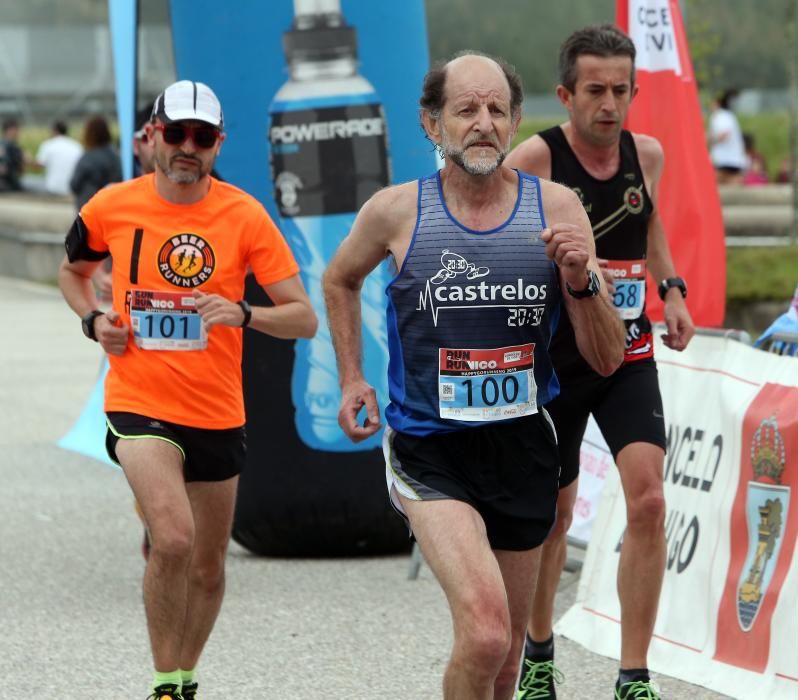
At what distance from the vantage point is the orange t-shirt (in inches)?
205

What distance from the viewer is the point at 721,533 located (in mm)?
5875

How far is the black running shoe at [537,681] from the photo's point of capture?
5.38 m

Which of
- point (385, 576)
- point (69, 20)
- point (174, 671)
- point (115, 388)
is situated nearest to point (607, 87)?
point (115, 388)

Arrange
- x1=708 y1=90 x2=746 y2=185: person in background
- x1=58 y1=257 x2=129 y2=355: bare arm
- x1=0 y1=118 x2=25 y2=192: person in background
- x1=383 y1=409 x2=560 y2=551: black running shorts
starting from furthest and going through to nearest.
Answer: x1=0 y1=118 x2=25 y2=192: person in background
x1=708 y1=90 x2=746 y2=185: person in background
x1=58 y1=257 x2=129 y2=355: bare arm
x1=383 y1=409 x2=560 y2=551: black running shorts

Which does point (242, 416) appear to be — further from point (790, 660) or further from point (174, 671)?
point (790, 660)

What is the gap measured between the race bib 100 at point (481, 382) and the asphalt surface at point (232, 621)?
5.40 ft

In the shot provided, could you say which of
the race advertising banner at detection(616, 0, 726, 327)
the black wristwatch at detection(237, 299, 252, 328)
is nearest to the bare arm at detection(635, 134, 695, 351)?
the black wristwatch at detection(237, 299, 252, 328)

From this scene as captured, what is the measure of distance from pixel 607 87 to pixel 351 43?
206cm

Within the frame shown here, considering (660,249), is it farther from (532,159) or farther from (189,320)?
(189,320)

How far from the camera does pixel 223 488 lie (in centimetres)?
529

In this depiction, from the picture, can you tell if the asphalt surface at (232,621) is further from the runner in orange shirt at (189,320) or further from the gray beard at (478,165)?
the gray beard at (478,165)

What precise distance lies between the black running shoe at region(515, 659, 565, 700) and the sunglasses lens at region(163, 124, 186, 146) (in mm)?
1900

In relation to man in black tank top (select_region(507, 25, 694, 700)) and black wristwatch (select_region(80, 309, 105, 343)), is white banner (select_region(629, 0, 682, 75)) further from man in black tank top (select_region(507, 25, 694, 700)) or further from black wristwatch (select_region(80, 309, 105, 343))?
black wristwatch (select_region(80, 309, 105, 343))

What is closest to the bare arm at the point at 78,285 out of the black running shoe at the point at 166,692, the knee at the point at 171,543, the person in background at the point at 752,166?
the knee at the point at 171,543
